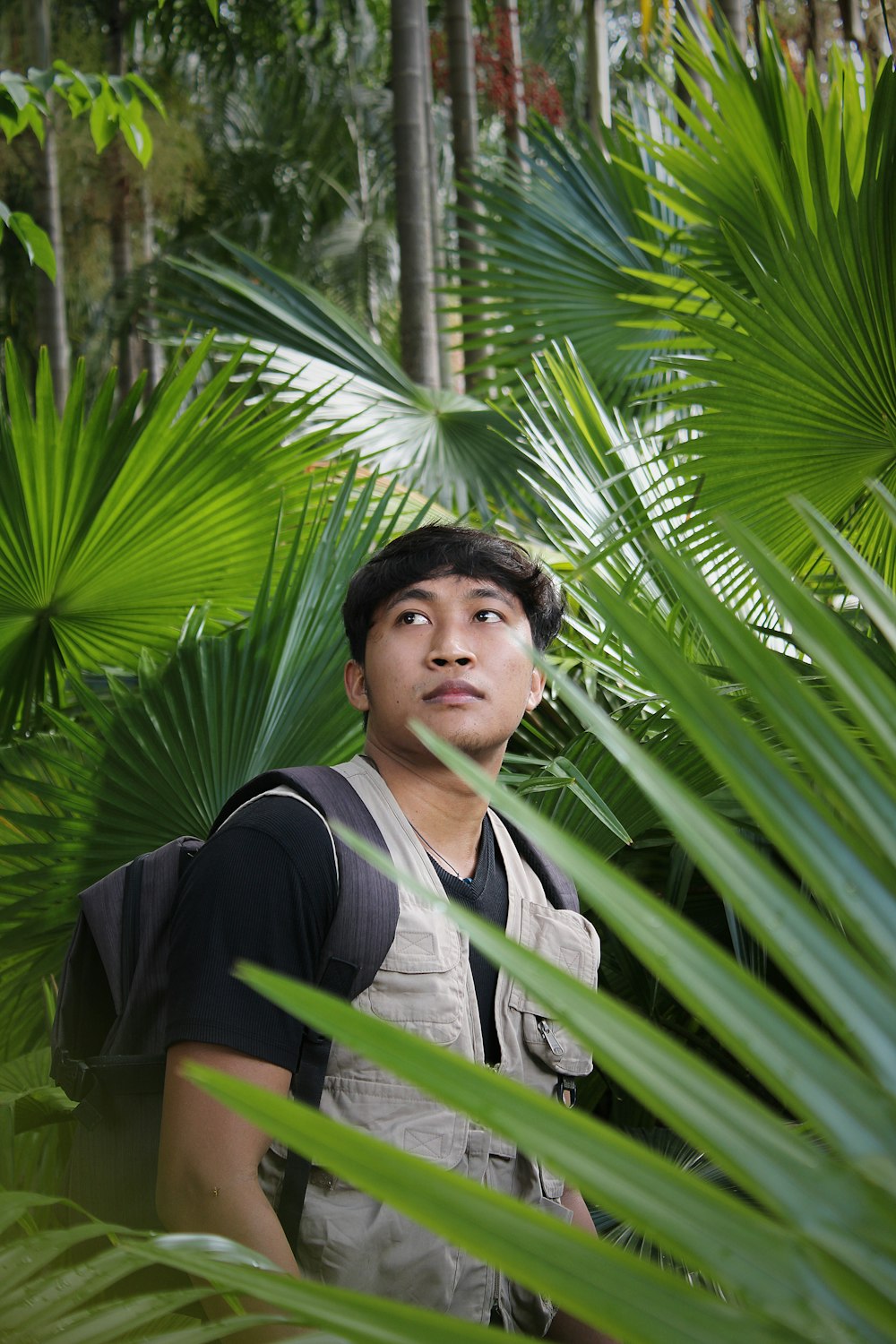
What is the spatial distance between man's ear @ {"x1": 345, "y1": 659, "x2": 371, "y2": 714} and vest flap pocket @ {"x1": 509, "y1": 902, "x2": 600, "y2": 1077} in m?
0.39

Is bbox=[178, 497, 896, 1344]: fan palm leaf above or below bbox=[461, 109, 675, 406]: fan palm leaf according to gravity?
below

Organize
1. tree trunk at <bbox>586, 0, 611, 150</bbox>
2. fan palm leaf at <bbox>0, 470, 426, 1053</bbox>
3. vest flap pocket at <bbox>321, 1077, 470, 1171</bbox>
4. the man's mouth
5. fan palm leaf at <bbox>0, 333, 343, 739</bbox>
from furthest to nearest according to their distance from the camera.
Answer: tree trunk at <bbox>586, 0, 611, 150</bbox> → fan palm leaf at <bbox>0, 333, 343, 739</bbox> → fan palm leaf at <bbox>0, 470, 426, 1053</bbox> → the man's mouth → vest flap pocket at <bbox>321, 1077, 470, 1171</bbox>

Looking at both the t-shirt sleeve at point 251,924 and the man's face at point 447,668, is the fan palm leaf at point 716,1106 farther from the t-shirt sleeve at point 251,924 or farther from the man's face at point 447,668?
the man's face at point 447,668

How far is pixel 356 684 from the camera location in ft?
6.13

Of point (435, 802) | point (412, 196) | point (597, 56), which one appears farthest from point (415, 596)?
point (597, 56)

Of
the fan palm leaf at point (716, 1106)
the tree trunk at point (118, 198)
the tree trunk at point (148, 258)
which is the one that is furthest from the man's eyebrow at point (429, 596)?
the tree trunk at point (118, 198)

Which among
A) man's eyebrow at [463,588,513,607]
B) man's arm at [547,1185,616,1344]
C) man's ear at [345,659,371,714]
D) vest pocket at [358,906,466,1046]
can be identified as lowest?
man's arm at [547,1185,616,1344]

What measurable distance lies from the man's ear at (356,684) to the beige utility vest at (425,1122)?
0.87 ft

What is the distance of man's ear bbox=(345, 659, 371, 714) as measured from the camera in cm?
185

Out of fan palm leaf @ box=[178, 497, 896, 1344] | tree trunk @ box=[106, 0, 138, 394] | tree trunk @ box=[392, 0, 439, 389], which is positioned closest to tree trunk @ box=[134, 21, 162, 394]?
tree trunk @ box=[106, 0, 138, 394]

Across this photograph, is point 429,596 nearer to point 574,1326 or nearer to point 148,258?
point 574,1326

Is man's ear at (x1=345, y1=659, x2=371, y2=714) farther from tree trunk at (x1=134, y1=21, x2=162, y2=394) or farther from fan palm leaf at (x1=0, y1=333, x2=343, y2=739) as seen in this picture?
tree trunk at (x1=134, y1=21, x2=162, y2=394)

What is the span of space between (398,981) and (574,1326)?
52cm

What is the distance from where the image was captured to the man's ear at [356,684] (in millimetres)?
1852
